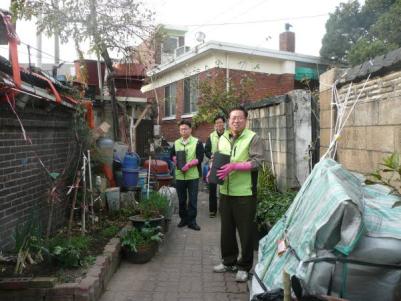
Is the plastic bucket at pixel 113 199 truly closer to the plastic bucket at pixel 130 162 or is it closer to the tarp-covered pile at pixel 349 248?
the plastic bucket at pixel 130 162

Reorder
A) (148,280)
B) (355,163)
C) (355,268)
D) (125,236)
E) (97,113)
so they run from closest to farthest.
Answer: (355,268) < (355,163) < (148,280) < (125,236) < (97,113)

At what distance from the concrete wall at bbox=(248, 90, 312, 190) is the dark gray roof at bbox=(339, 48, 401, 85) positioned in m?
2.00

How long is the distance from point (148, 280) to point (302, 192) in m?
2.28

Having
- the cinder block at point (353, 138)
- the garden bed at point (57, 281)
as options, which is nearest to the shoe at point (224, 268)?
the garden bed at point (57, 281)

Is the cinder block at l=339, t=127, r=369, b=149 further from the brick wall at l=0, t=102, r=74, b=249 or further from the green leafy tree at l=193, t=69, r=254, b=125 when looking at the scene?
the green leafy tree at l=193, t=69, r=254, b=125

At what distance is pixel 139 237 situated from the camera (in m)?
5.96

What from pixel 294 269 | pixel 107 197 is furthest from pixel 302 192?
pixel 107 197

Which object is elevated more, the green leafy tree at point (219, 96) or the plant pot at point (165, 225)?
the green leafy tree at point (219, 96)

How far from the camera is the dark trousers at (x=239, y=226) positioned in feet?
16.5

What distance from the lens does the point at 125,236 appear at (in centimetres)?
601

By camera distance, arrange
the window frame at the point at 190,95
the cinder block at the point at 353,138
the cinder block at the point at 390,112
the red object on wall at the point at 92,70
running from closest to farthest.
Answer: the cinder block at the point at 390,112, the cinder block at the point at 353,138, the red object on wall at the point at 92,70, the window frame at the point at 190,95

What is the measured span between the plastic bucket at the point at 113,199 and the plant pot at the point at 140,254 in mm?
2102

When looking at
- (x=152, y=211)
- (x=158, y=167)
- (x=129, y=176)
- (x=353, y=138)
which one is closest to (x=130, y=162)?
(x=129, y=176)

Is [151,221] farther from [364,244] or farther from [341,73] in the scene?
[364,244]
